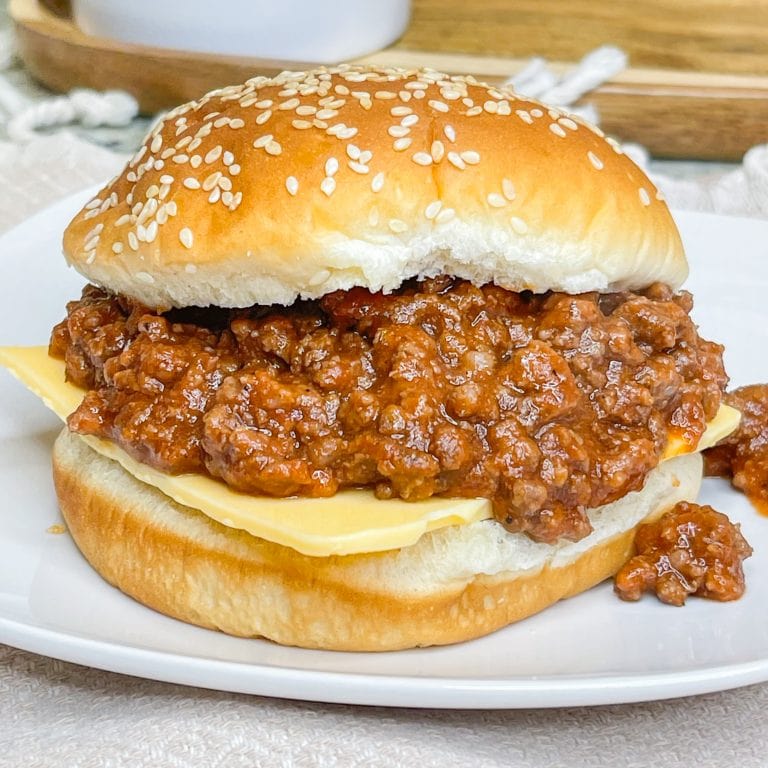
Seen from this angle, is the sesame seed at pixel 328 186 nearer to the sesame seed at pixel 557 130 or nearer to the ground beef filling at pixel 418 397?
the ground beef filling at pixel 418 397

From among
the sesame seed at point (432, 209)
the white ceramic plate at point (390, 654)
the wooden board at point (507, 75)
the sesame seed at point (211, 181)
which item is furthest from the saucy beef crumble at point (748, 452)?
the wooden board at point (507, 75)

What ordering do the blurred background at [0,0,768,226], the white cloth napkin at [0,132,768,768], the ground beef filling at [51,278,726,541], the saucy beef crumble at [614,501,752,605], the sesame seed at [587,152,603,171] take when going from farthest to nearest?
the blurred background at [0,0,768,226]
the sesame seed at [587,152,603,171]
the saucy beef crumble at [614,501,752,605]
the ground beef filling at [51,278,726,541]
the white cloth napkin at [0,132,768,768]

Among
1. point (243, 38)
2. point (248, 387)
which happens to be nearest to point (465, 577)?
point (248, 387)

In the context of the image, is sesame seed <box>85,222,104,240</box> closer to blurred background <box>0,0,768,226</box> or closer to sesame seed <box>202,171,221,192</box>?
sesame seed <box>202,171,221,192</box>

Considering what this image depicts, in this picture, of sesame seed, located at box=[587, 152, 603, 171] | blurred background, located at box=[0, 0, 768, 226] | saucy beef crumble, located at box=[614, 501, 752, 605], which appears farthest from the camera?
blurred background, located at box=[0, 0, 768, 226]

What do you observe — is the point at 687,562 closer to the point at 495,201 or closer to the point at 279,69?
Result: the point at 495,201

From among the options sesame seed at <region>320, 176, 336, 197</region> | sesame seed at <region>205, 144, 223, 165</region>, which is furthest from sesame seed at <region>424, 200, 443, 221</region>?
sesame seed at <region>205, 144, 223, 165</region>

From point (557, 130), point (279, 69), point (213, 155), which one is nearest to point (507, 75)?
point (279, 69)

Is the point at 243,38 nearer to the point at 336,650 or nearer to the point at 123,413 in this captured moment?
the point at 123,413
